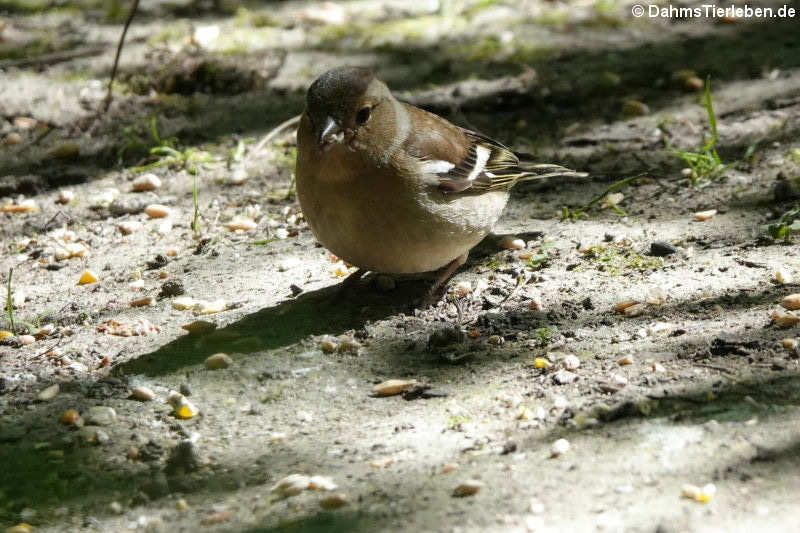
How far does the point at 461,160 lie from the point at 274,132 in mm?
1706

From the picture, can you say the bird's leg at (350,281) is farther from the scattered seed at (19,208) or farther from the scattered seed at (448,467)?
the scattered seed at (19,208)

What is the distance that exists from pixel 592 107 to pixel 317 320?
322 centimetres

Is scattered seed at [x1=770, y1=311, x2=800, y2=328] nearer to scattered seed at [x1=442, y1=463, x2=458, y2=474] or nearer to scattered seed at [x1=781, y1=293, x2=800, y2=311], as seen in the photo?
Result: scattered seed at [x1=781, y1=293, x2=800, y2=311]

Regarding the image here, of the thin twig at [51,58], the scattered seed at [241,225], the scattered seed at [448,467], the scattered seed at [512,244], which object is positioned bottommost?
the scattered seed at [448,467]

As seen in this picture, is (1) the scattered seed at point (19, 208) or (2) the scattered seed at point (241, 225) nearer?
(2) the scattered seed at point (241, 225)

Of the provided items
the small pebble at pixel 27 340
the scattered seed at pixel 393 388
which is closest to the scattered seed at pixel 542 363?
the scattered seed at pixel 393 388

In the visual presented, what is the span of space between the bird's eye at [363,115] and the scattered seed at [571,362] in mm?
1381

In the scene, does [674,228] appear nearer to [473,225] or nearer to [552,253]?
[552,253]

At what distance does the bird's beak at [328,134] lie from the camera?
4.28 metres

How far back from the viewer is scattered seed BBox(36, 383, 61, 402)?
3911 millimetres

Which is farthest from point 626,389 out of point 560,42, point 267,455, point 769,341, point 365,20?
point 365,20

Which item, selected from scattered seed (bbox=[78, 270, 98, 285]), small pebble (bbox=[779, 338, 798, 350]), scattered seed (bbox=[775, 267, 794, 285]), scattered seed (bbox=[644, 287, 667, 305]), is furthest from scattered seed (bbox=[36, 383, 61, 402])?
scattered seed (bbox=[775, 267, 794, 285])

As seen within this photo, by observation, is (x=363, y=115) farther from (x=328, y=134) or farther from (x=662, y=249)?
(x=662, y=249)

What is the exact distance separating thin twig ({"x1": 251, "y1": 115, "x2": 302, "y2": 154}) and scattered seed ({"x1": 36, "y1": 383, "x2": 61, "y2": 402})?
2547 millimetres
